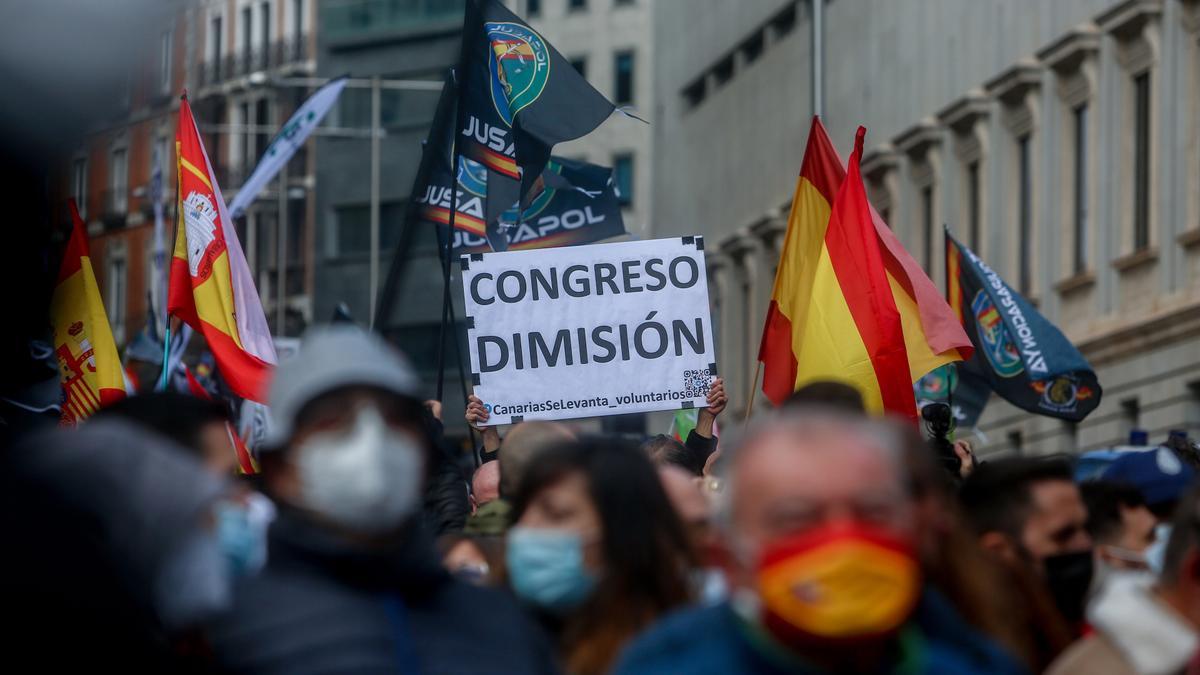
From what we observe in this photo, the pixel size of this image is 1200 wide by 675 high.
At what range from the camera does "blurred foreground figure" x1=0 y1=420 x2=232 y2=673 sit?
4.38 metres

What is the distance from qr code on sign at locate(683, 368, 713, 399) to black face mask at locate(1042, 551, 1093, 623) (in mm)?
6372

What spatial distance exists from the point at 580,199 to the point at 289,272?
186ft

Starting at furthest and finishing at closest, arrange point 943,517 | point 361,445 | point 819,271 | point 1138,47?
point 1138,47, point 819,271, point 943,517, point 361,445

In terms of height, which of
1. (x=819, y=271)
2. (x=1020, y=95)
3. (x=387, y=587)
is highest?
(x=1020, y=95)

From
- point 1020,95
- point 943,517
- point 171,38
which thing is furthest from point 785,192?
point 943,517

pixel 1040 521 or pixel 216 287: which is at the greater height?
pixel 216 287

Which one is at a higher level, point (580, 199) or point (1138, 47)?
point (1138, 47)

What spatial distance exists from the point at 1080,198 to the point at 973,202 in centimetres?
503

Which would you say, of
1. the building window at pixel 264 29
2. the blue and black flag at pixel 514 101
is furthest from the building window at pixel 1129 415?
the building window at pixel 264 29

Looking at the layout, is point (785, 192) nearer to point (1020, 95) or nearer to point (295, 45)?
point (1020, 95)

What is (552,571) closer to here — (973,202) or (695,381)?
(695,381)

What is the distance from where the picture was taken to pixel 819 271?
43.3 feet

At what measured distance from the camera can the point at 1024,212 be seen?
38094 mm

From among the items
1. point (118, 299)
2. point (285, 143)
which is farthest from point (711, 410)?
point (118, 299)
